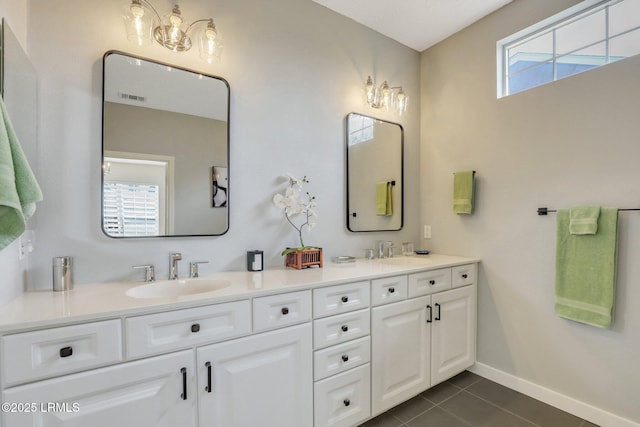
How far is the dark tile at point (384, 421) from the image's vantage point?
1789 millimetres

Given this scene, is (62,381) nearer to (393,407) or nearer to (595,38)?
(393,407)

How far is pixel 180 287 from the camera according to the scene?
5.15 ft

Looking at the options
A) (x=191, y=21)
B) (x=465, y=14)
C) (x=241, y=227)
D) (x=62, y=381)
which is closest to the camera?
(x=62, y=381)

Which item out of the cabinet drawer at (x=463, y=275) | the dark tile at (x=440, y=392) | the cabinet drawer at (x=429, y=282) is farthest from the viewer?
the cabinet drawer at (x=463, y=275)

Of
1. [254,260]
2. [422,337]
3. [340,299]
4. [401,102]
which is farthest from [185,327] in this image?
[401,102]

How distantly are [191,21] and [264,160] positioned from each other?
0.89 meters

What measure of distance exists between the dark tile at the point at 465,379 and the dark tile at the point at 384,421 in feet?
2.25

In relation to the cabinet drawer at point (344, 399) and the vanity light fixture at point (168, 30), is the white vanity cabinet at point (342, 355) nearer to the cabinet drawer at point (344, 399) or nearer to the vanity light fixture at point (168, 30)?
the cabinet drawer at point (344, 399)

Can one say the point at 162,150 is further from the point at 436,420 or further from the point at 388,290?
the point at 436,420

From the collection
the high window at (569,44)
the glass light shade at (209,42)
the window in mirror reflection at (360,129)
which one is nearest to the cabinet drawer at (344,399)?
the window in mirror reflection at (360,129)

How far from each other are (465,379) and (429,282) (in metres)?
0.94

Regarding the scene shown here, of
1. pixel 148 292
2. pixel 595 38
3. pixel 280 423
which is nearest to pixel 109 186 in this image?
pixel 148 292

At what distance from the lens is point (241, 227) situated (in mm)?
1892

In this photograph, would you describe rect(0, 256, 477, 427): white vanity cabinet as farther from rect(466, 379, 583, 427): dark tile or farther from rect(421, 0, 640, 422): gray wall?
rect(421, 0, 640, 422): gray wall
